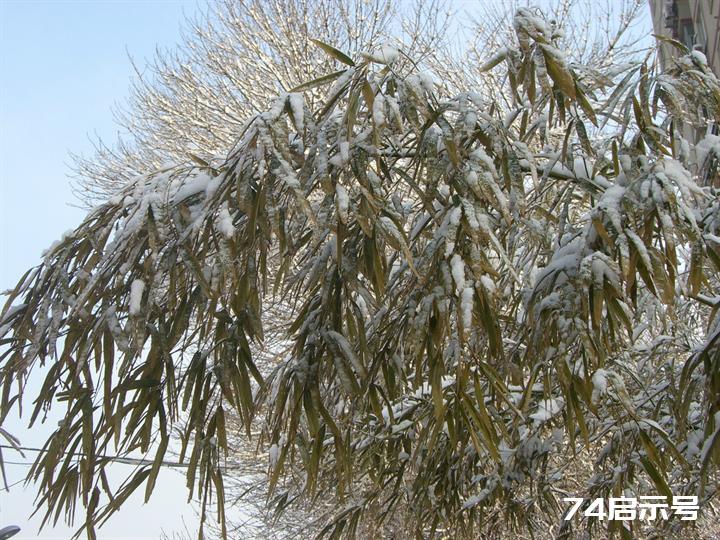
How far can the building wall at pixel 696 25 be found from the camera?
23.9 ft

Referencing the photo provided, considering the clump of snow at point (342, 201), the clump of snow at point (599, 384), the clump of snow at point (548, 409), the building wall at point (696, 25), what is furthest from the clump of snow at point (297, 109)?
the building wall at point (696, 25)

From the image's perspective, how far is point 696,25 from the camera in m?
8.80

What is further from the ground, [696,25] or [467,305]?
[696,25]

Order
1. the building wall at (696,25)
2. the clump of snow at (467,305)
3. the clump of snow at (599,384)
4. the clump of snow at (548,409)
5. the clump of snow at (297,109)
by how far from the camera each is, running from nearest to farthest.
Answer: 1. the clump of snow at (467,305)
2. the clump of snow at (297,109)
3. the clump of snow at (599,384)
4. the clump of snow at (548,409)
5. the building wall at (696,25)

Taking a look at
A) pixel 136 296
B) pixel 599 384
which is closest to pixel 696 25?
pixel 599 384

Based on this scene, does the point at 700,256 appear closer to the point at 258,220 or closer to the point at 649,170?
the point at 649,170

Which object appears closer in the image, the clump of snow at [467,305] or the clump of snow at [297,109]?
the clump of snow at [467,305]

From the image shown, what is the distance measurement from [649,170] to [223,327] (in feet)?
3.65

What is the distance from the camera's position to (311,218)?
1650 mm

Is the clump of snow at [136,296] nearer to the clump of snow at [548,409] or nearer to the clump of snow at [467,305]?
the clump of snow at [467,305]

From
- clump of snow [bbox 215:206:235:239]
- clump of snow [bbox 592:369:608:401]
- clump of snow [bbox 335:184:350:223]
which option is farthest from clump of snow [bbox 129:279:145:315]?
clump of snow [bbox 592:369:608:401]

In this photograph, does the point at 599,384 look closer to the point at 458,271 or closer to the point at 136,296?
the point at 458,271

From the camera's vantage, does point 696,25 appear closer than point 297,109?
No

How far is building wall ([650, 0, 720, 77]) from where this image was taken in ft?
23.9
